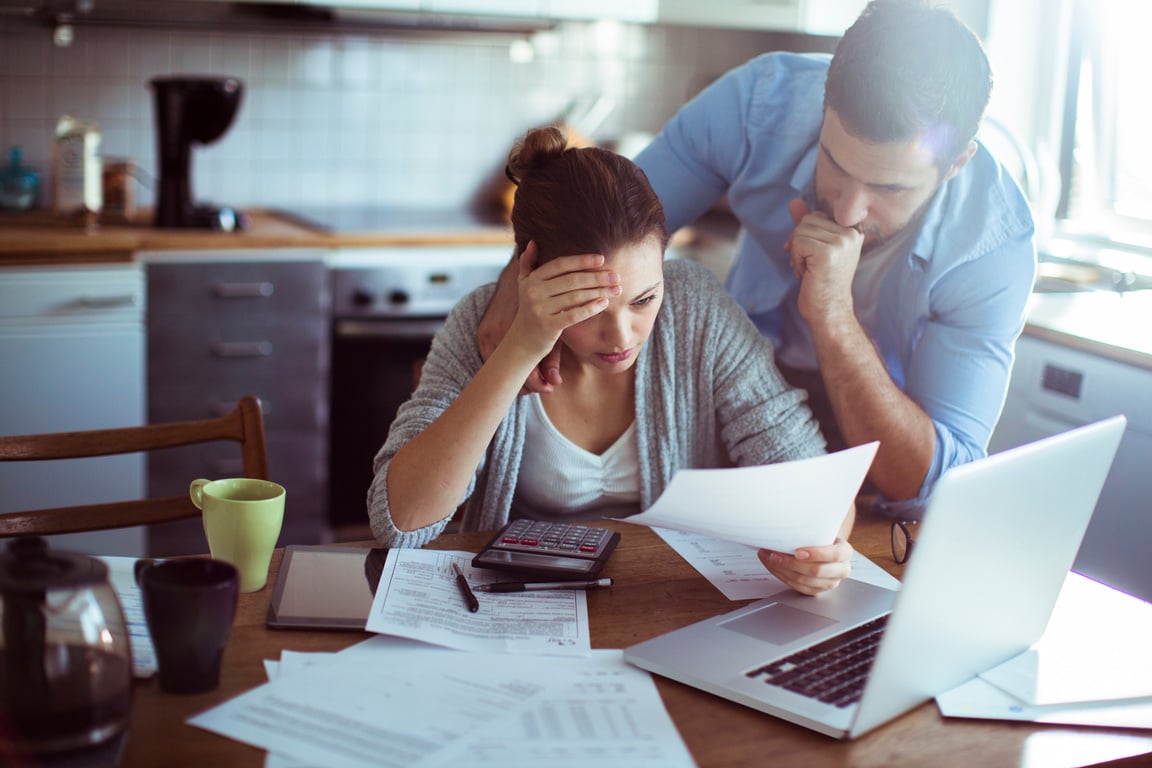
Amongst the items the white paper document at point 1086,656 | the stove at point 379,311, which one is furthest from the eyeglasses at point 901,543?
the stove at point 379,311

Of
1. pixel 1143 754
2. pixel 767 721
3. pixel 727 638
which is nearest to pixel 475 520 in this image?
pixel 727 638

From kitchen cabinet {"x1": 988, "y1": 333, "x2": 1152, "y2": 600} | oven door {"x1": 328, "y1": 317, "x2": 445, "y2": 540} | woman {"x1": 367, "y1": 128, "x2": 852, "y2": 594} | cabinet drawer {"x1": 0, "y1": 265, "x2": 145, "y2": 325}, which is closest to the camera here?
woman {"x1": 367, "y1": 128, "x2": 852, "y2": 594}

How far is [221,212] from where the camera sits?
2867mm

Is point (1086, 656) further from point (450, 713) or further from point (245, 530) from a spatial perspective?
point (245, 530)

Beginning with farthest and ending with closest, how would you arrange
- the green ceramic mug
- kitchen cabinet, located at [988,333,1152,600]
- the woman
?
kitchen cabinet, located at [988,333,1152,600] < the woman < the green ceramic mug

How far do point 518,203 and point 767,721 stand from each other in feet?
2.59

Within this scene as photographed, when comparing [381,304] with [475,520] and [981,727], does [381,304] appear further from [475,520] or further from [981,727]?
[981,727]

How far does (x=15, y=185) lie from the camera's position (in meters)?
2.96

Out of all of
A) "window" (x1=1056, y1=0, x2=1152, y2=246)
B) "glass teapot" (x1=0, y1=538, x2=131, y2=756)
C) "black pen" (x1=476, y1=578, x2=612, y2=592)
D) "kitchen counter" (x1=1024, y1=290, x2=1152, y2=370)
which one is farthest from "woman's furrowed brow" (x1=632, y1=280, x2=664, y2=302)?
"window" (x1=1056, y1=0, x2=1152, y2=246)

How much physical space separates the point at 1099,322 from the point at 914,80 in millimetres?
1131

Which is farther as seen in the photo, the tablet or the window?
the window

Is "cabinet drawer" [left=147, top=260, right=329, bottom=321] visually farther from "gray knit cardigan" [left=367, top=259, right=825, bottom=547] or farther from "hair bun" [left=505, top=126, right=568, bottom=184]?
"hair bun" [left=505, top=126, right=568, bottom=184]

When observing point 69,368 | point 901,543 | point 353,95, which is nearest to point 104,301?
point 69,368

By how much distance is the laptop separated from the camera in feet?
2.92
